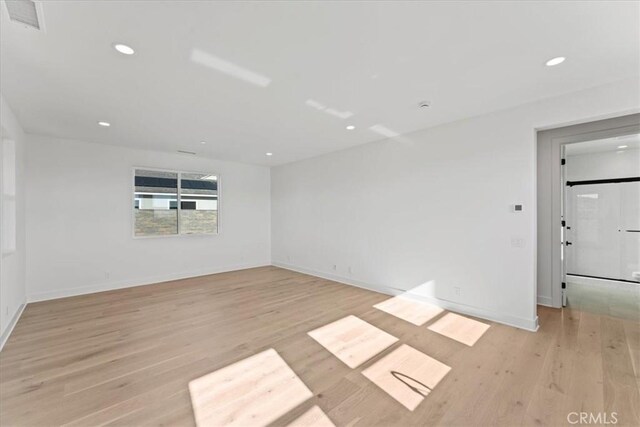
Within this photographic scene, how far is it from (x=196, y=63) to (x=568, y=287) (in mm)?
6738

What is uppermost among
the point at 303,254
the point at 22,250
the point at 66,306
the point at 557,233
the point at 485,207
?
the point at 485,207

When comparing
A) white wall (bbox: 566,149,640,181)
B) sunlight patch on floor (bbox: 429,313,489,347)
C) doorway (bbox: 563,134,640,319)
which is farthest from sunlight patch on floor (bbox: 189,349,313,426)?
white wall (bbox: 566,149,640,181)

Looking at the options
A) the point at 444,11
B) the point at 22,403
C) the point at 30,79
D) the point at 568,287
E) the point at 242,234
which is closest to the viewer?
the point at 444,11

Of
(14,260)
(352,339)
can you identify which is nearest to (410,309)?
(352,339)

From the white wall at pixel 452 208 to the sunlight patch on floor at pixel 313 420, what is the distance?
8.95 ft

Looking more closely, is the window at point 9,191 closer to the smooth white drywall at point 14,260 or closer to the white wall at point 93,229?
the smooth white drywall at point 14,260

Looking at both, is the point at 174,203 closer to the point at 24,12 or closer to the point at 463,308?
the point at 24,12

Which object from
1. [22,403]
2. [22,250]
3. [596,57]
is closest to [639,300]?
[596,57]

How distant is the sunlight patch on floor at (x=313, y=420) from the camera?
181 cm

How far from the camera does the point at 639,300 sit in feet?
13.6

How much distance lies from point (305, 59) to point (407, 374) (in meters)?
2.87

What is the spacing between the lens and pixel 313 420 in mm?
1848

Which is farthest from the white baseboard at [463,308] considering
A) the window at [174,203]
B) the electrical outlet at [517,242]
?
the window at [174,203]

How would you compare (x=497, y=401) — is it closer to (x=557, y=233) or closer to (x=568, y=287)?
(x=557, y=233)
